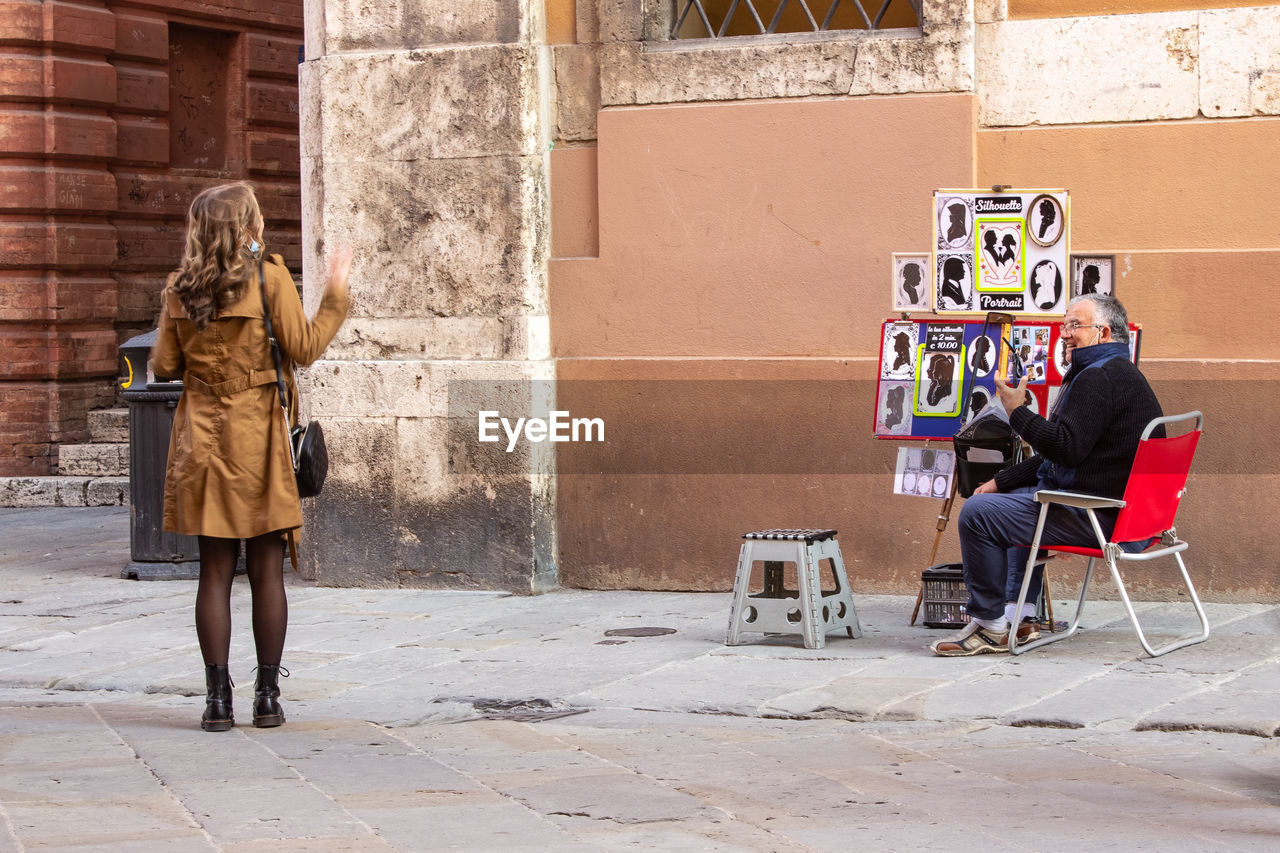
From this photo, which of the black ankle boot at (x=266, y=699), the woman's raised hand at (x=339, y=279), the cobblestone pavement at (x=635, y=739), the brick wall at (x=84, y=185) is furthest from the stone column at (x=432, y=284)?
the brick wall at (x=84, y=185)

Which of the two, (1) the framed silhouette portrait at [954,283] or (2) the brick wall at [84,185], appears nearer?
(1) the framed silhouette portrait at [954,283]

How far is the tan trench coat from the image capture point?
17.6ft

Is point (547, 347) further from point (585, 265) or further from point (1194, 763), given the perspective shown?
point (1194, 763)

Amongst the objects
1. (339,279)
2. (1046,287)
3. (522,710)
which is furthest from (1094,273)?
(339,279)

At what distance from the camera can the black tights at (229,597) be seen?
5.44m

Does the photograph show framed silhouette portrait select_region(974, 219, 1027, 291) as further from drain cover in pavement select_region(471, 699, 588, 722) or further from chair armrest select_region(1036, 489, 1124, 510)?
drain cover in pavement select_region(471, 699, 588, 722)

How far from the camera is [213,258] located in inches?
209

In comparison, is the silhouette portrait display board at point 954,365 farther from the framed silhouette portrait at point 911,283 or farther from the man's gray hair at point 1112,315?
the man's gray hair at point 1112,315

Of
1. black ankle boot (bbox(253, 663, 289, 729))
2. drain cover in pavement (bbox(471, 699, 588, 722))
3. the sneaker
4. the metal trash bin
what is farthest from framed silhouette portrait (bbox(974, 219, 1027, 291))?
the metal trash bin

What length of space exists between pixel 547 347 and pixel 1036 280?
101 inches

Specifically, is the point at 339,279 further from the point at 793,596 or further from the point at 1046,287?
the point at 1046,287

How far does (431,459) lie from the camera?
8.37 meters

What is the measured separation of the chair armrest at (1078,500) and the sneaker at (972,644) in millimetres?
565

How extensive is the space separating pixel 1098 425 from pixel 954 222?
3.93 ft
